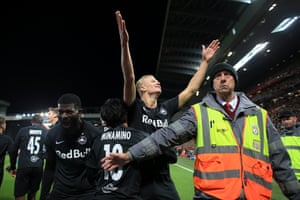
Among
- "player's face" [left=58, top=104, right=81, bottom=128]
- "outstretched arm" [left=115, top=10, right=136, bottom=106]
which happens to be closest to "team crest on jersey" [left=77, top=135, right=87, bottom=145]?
"player's face" [left=58, top=104, right=81, bottom=128]

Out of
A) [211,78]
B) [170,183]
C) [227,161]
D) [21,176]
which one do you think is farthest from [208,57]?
[21,176]

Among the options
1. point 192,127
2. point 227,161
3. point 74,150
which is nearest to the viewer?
point 227,161

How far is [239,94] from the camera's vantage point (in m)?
2.91

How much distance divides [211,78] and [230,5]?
19.6 meters

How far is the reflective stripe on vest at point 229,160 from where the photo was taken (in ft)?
7.80

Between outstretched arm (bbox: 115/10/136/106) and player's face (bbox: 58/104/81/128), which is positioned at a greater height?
outstretched arm (bbox: 115/10/136/106)

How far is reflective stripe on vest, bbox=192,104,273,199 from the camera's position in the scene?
238 centimetres

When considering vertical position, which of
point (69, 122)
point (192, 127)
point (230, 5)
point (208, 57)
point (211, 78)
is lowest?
point (192, 127)

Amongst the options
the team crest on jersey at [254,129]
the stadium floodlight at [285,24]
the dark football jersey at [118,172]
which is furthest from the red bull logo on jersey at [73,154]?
the stadium floodlight at [285,24]

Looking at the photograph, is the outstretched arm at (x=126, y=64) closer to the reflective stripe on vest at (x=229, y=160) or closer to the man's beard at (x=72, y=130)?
the man's beard at (x=72, y=130)

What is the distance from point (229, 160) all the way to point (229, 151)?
7 cm

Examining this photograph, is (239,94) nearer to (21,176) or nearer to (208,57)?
(208,57)

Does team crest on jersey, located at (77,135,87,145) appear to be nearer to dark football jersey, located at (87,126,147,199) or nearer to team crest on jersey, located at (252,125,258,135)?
dark football jersey, located at (87,126,147,199)

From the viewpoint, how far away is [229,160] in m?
2.44
